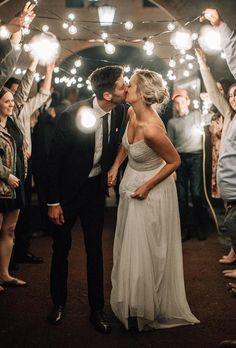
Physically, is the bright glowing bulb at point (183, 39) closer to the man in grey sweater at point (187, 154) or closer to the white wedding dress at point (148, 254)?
the man in grey sweater at point (187, 154)

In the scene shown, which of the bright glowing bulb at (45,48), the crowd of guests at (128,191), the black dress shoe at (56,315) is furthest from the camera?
the bright glowing bulb at (45,48)

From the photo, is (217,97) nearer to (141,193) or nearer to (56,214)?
(141,193)

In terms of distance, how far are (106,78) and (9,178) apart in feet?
4.66

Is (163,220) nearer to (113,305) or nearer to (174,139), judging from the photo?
(113,305)

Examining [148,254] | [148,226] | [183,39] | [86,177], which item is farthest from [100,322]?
[183,39]

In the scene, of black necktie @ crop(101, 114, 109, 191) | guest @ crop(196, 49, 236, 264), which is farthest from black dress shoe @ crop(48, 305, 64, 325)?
guest @ crop(196, 49, 236, 264)

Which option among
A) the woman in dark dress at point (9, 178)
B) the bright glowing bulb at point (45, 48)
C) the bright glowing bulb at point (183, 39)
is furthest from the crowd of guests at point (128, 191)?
the bright glowing bulb at point (183, 39)

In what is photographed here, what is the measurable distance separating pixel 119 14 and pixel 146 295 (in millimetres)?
15892

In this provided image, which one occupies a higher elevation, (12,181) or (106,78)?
(106,78)

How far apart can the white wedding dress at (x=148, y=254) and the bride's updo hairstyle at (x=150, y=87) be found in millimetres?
392

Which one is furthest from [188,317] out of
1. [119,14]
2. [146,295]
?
[119,14]

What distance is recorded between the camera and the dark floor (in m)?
3.83

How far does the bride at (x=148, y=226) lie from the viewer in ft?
13.0

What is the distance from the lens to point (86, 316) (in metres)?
4.36
